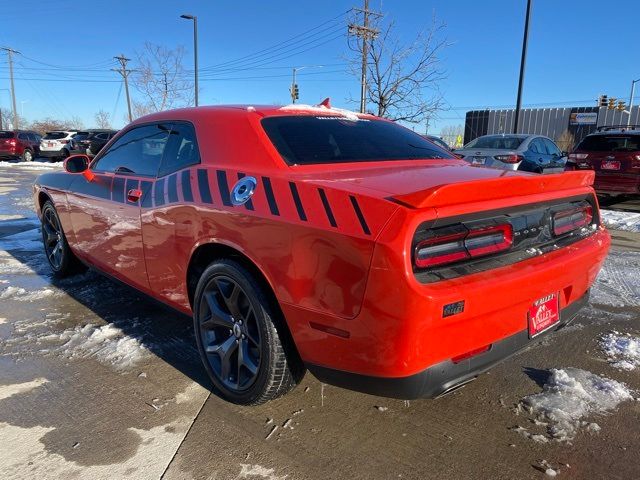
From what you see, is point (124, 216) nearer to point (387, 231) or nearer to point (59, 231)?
point (59, 231)

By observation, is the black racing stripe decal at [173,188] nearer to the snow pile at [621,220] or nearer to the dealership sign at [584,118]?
the snow pile at [621,220]

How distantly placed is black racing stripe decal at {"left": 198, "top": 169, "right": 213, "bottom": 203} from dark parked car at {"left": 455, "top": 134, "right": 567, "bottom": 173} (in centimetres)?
768

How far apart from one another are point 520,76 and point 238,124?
14.3 meters

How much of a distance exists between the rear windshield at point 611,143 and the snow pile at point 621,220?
133 cm

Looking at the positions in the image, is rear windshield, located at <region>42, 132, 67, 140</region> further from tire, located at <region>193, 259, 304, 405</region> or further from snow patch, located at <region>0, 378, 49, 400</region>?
tire, located at <region>193, 259, 304, 405</region>

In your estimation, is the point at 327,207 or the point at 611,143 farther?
the point at 611,143

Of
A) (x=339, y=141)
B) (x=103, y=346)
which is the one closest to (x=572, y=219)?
(x=339, y=141)

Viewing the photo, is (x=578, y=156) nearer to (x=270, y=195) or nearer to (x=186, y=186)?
(x=186, y=186)

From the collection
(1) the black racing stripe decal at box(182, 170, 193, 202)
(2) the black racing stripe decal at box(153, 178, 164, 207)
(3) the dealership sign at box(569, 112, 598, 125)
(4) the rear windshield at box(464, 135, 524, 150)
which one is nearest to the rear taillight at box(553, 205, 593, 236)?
(1) the black racing stripe decal at box(182, 170, 193, 202)

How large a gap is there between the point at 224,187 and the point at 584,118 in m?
A: 49.3

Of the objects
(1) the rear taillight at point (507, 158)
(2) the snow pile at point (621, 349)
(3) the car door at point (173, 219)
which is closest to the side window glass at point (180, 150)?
(3) the car door at point (173, 219)

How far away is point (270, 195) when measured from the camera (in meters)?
2.36

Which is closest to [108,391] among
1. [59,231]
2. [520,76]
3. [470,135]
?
[59,231]

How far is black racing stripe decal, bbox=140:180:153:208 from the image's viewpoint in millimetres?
3180
